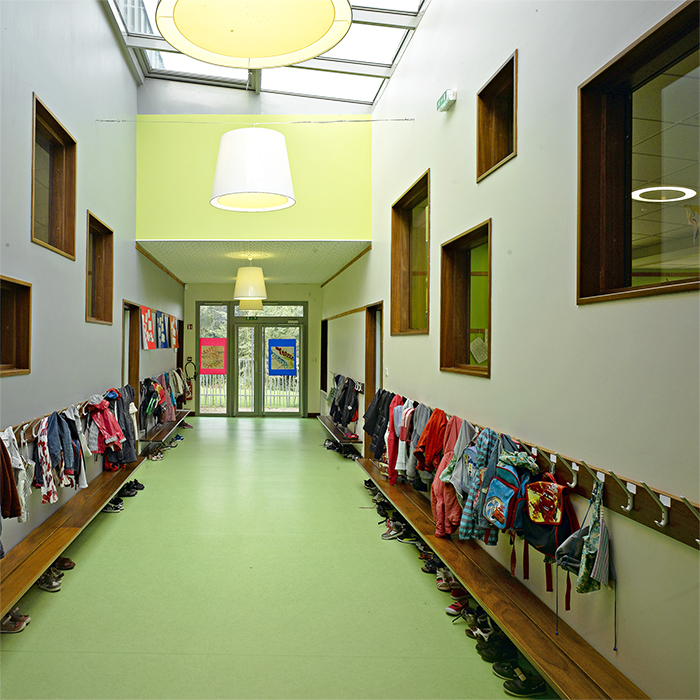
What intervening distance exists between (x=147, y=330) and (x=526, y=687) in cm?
650

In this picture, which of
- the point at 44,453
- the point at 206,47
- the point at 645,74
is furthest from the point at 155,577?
the point at 645,74

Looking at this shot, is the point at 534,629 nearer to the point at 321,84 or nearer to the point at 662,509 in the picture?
the point at 662,509

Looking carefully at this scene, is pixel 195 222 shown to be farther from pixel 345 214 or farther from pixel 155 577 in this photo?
pixel 155 577

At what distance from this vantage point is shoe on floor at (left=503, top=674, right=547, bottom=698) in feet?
8.10

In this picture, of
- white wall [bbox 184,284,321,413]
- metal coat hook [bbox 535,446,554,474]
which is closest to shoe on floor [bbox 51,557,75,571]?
metal coat hook [bbox 535,446,554,474]

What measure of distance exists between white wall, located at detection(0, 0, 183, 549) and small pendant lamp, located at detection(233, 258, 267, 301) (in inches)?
61.6

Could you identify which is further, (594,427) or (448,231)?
(448,231)

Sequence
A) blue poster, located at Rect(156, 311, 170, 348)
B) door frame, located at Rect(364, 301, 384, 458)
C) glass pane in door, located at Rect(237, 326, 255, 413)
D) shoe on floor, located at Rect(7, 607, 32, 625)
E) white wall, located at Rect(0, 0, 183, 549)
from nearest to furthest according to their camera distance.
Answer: shoe on floor, located at Rect(7, 607, 32, 625) < white wall, located at Rect(0, 0, 183, 549) < door frame, located at Rect(364, 301, 384, 458) < blue poster, located at Rect(156, 311, 170, 348) < glass pane in door, located at Rect(237, 326, 255, 413)

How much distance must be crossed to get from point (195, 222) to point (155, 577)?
429cm

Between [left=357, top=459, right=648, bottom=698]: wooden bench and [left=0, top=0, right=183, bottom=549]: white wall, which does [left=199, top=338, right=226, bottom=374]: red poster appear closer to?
[left=0, top=0, right=183, bottom=549]: white wall

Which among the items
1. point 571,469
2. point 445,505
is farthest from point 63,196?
point 571,469

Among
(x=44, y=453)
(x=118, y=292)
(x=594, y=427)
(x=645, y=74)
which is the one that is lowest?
(x=44, y=453)

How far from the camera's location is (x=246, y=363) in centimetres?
1228

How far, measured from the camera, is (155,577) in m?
3.75
